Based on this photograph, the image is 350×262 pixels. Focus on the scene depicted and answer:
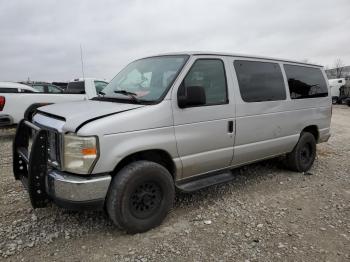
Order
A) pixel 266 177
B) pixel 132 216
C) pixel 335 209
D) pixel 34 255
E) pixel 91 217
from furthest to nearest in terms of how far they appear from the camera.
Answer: pixel 266 177, pixel 335 209, pixel 91 217, pixel 132 216, pixel 34 255

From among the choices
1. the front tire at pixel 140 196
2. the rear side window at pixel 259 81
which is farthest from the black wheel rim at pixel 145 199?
the rear side window at pixel 259 81

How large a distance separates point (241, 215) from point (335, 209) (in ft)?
4.42

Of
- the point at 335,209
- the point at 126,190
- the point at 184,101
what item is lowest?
the point at 335,209

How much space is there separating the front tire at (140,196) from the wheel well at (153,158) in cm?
10

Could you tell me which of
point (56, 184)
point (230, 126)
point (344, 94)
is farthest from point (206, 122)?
point (344, 94)

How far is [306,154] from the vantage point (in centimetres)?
602

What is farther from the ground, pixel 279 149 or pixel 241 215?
pixel 279 149

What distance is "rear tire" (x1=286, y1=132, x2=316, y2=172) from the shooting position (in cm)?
573

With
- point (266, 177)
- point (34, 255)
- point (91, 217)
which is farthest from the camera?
point (266, 177)

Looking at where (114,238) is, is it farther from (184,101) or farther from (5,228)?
(184,101)

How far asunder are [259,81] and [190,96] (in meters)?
1.61

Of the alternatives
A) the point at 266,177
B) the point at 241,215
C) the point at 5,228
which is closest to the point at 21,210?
the point at 5,228

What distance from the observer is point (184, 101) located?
3701 millimetres

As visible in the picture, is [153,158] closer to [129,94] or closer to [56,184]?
[129,94]
